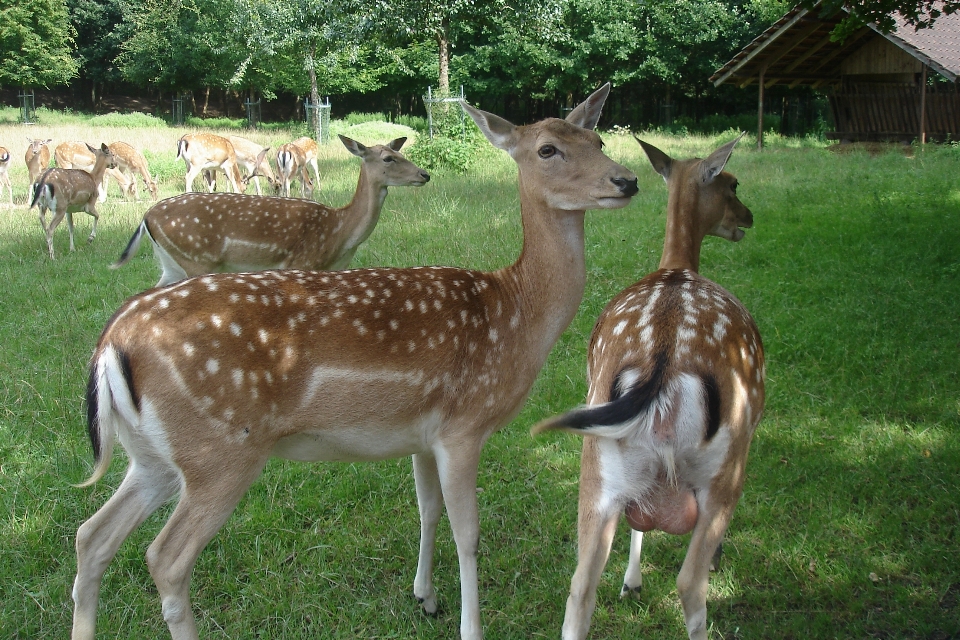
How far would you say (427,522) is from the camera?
340cm

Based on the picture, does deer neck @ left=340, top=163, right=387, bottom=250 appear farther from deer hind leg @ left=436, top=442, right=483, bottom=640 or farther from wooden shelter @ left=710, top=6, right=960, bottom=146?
wooden shelter @ left=710, top=6, right=960, bottom=146

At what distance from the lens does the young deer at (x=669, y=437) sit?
2.40 meters

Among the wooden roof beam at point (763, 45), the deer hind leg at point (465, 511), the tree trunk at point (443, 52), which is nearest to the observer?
the deer hind leg at point (465, 511)

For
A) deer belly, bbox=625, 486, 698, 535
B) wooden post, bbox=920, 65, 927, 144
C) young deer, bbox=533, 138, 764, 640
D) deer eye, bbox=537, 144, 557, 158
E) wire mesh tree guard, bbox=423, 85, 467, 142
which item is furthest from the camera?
wooden post, bbox=920, 65, 927, 144

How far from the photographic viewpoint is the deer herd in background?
2.49 m

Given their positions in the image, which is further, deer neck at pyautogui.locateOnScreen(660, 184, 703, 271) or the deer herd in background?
deer neck at pyautogui.locateOnScreen(660, 184, 703, 271)

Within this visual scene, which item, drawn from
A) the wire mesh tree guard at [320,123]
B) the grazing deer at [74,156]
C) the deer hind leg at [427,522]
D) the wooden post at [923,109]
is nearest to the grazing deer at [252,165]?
the grazing deer at [74,156]

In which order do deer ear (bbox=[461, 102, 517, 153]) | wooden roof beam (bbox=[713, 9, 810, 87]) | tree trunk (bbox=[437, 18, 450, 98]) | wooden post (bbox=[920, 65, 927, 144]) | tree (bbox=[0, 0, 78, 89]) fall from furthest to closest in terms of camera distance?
tree (bbox=[0, 0, 78, 89])
tree trunk (bbox=[437, 18, 450, 98])
wooden post (bbox=[920, 65, 927, 144])
wooden roof beam (bbox=[713, 9, 810, 87])
deer ear (bbox=[461, 102, 517, 153])

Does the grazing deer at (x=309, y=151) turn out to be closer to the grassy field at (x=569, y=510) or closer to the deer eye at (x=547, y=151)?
the grassy field at (x=569, y=510)

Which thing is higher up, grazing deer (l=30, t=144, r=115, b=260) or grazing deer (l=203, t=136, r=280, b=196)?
grazing deer (l=203, t=136, r=280, b=196)

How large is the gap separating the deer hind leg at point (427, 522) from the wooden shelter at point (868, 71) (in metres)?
15.5

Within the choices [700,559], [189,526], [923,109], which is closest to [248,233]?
[189,526]

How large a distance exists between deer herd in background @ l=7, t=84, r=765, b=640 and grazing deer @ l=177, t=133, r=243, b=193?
36.8ft

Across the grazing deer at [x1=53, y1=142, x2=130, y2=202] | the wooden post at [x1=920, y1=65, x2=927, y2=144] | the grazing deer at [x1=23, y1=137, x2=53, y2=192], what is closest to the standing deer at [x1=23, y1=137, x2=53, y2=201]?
the grazing deer at [x1=23, y1=137, x2=53, y2=192]
